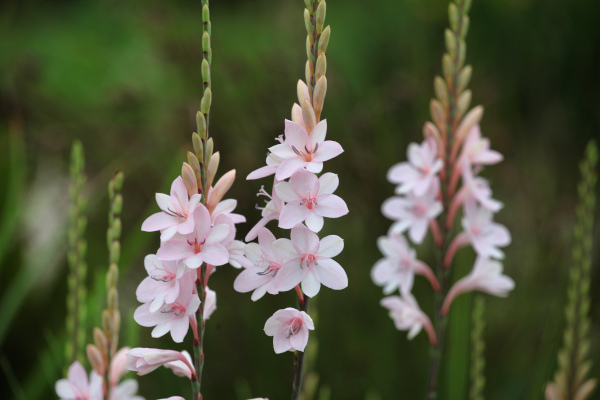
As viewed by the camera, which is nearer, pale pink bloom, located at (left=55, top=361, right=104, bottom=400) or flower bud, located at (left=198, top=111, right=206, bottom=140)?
flower bud, located at (left=198, top=111, right=206, bottom=140)

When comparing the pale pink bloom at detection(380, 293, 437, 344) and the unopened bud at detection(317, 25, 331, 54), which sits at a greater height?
the unopened bud at detection(317, 25, 331, 54)

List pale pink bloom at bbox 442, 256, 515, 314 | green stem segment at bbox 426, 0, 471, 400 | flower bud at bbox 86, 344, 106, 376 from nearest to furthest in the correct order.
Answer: flower bud at bbox 86, 344, 106, 376 < green stem segment at bbox 426, 0, 471, 400 < pale pink bloom at bbox 442, 256, 515, 314

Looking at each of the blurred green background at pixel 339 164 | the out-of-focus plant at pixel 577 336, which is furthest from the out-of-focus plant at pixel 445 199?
the blurred green background at pixel 339 164

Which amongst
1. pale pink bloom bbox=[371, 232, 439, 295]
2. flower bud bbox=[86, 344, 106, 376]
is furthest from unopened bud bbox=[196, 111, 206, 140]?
pale pink bloom bbox=[371, 232, 439, 295]

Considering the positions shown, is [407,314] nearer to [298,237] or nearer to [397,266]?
[397,266]

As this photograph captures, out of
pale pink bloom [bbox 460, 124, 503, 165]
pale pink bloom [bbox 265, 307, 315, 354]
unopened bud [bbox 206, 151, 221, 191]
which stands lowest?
pale pink bloom [bbox 265, 307, 315, 354]

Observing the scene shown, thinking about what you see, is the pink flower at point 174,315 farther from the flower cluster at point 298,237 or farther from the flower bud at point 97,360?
the flower bud at point 97,360

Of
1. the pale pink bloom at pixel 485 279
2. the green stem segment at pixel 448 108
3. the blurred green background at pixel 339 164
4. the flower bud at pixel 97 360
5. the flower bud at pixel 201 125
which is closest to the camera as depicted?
the flower bud at pixel 201 125

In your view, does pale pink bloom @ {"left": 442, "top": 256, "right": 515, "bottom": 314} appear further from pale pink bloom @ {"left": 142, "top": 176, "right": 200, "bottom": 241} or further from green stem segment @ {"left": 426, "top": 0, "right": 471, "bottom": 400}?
pale pink bloom @ {"left": 142, "top": 176, "right": 200, "bottom": 241}

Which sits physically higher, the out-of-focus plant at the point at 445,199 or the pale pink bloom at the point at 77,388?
the out-of-focus plant at the point at 445,199
